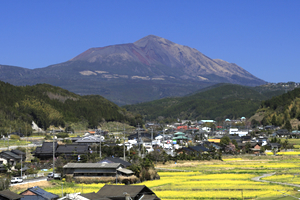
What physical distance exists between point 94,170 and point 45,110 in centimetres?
7900

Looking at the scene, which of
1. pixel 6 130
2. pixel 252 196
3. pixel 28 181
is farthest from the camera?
pixel 6 130

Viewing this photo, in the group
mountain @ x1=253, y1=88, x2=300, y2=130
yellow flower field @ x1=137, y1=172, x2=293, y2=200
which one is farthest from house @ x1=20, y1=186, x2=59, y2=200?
mountain @ x1=253, y1=88, x2=300, y2=130

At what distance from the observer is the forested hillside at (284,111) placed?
128875 mm

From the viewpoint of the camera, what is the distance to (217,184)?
129 ft

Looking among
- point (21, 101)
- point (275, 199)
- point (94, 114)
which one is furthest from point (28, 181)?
point (94, 114)

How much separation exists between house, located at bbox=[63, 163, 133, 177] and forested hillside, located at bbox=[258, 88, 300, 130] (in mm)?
85341

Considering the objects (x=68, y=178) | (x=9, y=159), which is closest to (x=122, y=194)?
(x=68, y=178)

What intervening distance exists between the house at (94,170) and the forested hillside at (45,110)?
51607 millimetres

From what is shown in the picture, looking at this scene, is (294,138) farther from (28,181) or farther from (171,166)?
(28,181)

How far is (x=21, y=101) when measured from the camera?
395ft

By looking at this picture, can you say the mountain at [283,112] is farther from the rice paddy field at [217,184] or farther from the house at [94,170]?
the house at [94,170]

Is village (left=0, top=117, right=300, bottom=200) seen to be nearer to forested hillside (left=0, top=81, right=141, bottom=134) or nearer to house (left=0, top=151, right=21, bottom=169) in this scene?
house (left=0, top=151, right=21, bottom=169)

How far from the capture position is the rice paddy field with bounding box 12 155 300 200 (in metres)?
32.9

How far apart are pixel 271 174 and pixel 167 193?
1719cm
